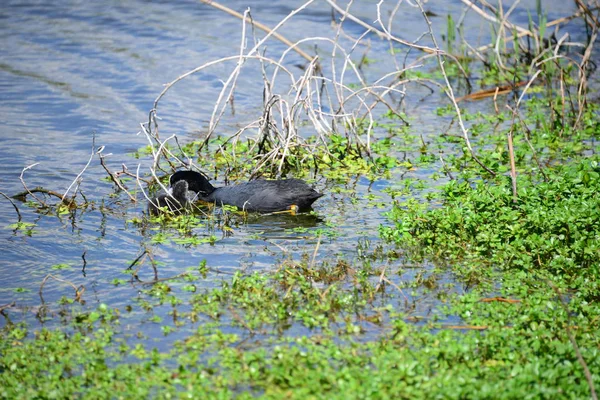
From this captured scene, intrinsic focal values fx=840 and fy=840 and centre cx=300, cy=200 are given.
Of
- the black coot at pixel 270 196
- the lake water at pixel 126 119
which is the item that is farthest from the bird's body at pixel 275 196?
the lake water at pixel 126 119

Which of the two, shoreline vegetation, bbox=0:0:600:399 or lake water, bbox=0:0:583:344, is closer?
shoreline vegetation, bbox=0:0:600:399

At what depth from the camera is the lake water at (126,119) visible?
752 centimetres

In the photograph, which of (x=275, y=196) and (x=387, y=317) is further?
(x=275, y=196)

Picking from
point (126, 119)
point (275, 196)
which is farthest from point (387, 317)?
point (126, 119)

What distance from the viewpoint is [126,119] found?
42.3 ft

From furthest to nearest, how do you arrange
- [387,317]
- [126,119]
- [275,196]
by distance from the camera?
[126,119]
[275,196]
[387,317]

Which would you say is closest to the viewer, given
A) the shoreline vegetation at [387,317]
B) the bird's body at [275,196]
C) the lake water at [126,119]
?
the shoreline vegetation at [387,317]

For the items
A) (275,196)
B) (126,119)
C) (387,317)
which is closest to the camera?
(387,317)

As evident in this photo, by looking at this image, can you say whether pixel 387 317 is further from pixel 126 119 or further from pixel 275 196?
pixel 126 119

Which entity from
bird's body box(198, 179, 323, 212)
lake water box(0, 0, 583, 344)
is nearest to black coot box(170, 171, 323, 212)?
bird's body box(198, 179, 323, 212)

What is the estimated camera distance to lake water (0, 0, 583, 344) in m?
7.52

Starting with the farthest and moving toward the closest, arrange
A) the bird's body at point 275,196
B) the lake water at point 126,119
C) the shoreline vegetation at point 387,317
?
1. the bird's body at point 275,196
2. the lake water at point 126,119
3. the shoreline vegetation at point 387,317

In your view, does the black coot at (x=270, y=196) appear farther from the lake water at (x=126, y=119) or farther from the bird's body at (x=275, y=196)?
the lake water at (x=126, y=119)

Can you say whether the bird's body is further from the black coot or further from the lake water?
the lake water
